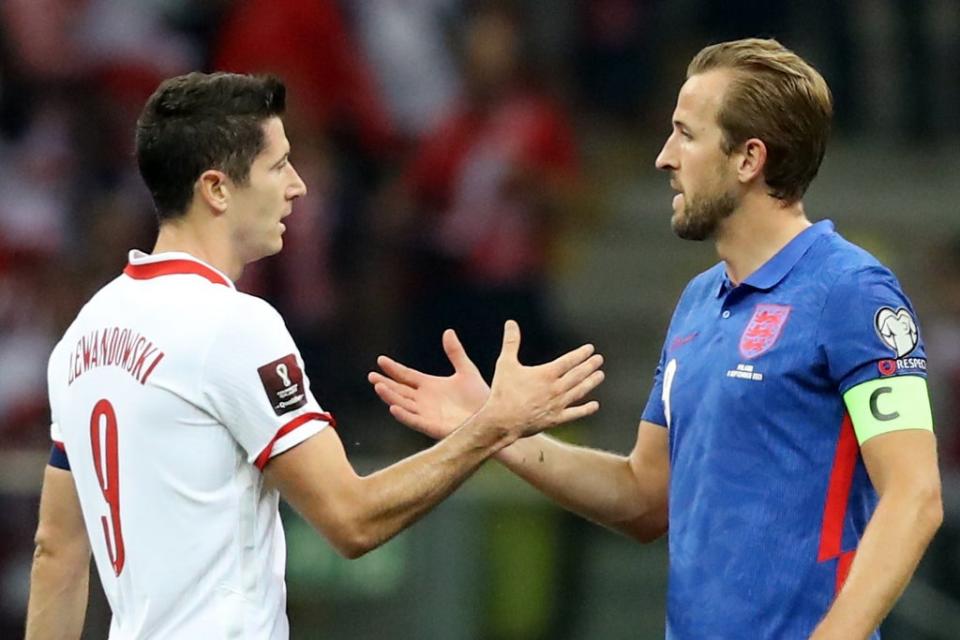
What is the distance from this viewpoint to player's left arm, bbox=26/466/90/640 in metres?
4.52

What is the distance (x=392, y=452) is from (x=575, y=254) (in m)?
2.78

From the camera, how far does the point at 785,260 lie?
4.31m

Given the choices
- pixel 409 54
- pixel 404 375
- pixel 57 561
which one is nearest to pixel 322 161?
pixel 409 54

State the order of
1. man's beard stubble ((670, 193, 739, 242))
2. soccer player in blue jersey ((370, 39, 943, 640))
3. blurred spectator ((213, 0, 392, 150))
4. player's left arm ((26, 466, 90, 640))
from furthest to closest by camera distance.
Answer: blurred spectator ((213, 0, 392, 150)) < player's left arm ((26, 466, 90, 640)) < man's beard stubble ((670, 193, 739, 242)) < soccer player in blue jersey ((370, 39, 943, 640))

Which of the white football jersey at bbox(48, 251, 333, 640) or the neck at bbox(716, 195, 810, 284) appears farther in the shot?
the neck at bbox(716, 195, 810, 284)

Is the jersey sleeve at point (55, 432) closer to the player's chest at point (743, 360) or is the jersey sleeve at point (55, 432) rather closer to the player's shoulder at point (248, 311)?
the player's shoulder at point (248, 311)

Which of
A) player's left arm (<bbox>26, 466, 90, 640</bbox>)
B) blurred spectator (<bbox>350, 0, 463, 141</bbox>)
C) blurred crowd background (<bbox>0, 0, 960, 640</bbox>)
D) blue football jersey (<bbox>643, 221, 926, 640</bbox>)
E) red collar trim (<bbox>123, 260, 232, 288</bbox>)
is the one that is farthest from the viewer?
blurred spectator (<bbox>350, 0, 463, 141</bbox>)

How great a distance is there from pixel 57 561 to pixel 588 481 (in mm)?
1372

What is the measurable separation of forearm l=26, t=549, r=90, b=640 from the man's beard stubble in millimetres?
1690

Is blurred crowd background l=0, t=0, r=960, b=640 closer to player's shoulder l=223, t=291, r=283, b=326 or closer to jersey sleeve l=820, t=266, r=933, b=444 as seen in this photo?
player's shoulder l=223, t=291, r=283, b=326

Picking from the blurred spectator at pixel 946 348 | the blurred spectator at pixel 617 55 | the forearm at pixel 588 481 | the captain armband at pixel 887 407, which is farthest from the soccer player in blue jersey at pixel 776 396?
the blurred spectator at pixel 617 55

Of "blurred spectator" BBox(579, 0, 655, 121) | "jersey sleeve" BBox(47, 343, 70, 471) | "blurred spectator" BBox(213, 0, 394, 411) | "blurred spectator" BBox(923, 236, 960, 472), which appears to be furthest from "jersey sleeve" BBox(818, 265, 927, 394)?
"blurred spectator" BBox(579, 0, 655, 121)

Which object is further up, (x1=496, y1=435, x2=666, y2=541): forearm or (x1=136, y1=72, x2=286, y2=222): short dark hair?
(x1=136, y1=72, x2=286, y2=222): short dark hair

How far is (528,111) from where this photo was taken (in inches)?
395
